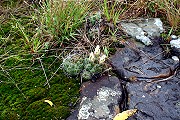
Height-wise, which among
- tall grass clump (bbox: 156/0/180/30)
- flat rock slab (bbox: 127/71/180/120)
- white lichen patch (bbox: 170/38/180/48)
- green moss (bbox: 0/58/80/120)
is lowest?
flat rock slab (bbox: 127/71/180/120)

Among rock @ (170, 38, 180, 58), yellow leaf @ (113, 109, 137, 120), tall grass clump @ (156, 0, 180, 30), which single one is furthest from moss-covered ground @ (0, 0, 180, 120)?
yellow leaf @ (113, 109, 137, 120)

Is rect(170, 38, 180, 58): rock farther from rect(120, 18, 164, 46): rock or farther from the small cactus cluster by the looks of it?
the small cactus cluster

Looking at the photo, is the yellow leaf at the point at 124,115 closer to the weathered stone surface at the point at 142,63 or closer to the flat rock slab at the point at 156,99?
the flat rock slab at the point at 156,99

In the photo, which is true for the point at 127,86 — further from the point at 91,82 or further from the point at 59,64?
the point at 59,64

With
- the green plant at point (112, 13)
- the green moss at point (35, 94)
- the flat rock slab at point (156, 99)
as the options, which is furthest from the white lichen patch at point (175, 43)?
the green moss at point (35, 94)

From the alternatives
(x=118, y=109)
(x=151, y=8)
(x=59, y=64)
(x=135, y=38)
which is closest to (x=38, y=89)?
(x=59, y=64)

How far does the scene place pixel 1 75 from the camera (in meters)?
2.70

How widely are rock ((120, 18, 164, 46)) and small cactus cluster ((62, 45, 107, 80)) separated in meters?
0.53

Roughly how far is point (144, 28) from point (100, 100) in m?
1.04

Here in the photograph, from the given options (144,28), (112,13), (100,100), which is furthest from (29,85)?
(144,28)

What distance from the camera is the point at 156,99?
2482 mm

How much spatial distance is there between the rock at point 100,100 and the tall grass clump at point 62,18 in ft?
1.93

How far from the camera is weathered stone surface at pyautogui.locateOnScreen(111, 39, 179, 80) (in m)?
2.69

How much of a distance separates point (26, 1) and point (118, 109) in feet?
5.95
